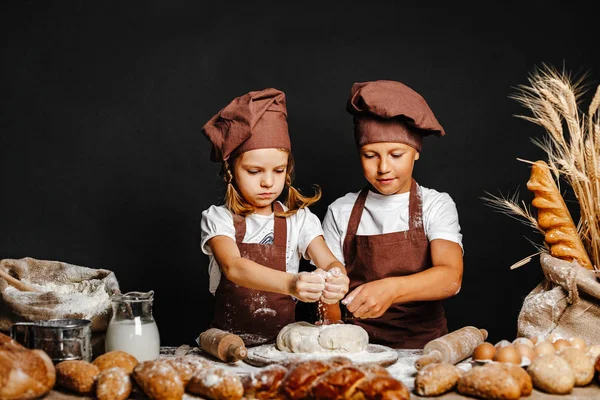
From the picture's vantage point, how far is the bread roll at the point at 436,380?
1.67m

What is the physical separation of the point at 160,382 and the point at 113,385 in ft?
0.40

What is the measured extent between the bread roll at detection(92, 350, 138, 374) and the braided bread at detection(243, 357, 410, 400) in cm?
31

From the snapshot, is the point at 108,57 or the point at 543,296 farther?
the point at 108,57

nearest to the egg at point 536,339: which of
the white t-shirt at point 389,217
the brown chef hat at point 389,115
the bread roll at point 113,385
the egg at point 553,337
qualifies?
the egg at point 553,337

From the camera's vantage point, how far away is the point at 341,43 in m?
3.15

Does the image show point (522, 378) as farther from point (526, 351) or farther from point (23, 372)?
point (23, 372)

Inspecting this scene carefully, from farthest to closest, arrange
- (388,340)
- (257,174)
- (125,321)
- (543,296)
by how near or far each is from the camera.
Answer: (388,340) < (257,174) < (543,296) < (125,321)

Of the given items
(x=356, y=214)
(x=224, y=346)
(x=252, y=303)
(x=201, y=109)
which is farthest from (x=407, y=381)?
(x=201, y=109)

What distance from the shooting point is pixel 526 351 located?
72.7 inches

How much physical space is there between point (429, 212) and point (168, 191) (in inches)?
46.7

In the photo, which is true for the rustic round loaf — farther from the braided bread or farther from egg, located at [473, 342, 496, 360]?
the braided bread

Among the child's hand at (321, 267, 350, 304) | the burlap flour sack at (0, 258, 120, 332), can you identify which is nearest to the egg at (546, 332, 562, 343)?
the child's hand at (321, 267, 350, 304)

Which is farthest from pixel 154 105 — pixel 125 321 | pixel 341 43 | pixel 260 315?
pixel 125 321

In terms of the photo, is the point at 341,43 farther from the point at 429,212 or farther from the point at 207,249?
the point at 207,249
